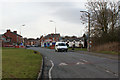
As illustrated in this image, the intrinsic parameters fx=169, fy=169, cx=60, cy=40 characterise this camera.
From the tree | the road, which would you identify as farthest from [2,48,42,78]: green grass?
the tree

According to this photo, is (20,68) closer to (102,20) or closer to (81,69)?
(81,69)

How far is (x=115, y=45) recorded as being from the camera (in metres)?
28.0

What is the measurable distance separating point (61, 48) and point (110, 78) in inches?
1154

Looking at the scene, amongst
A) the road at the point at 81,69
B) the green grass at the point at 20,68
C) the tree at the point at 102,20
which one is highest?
the tree at the point at 102,20

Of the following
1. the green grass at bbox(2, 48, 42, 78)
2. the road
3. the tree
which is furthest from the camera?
the tree

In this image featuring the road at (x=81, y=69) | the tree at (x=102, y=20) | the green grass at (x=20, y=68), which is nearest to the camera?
the green grass at (x=20, y=68)

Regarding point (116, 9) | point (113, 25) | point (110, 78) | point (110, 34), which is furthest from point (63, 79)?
point (116, 9)

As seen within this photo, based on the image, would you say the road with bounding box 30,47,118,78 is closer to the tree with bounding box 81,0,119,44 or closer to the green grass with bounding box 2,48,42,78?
the green grass with bounding box 2,48,42,78

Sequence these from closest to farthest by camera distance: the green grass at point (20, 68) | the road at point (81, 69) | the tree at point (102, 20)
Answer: the green grass at point (20, 68)
the road at point (81, 69)
the tree at point (102, 20)

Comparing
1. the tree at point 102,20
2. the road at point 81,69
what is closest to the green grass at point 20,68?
the road at point 81,69

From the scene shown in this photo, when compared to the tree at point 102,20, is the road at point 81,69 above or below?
below

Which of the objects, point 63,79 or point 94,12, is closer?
point 63,79

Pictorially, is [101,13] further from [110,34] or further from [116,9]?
[110,34]

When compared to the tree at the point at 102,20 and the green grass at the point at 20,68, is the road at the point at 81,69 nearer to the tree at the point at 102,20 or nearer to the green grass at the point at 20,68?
the green grass at the point at 20,68
